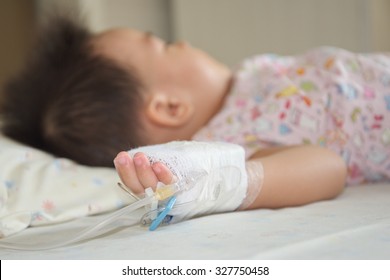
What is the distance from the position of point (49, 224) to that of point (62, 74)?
1.45 feet

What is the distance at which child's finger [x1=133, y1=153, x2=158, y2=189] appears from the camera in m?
0.66

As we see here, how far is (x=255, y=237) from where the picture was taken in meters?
0.62

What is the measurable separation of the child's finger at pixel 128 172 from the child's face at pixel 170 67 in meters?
0.52

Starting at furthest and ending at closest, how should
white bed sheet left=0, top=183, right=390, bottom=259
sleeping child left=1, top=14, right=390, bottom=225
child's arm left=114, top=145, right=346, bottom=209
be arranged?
1. sleeping child left=1, top=14, right=390, bottom=225
2. child's arm left=114, top=145, right=346, bottom=209
3. white bed sheet left=0, top=183, right=390, bottom=259

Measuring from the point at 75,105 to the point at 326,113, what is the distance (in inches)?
21.1

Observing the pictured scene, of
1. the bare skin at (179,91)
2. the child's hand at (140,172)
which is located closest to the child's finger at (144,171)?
the child's hand at (140,172)

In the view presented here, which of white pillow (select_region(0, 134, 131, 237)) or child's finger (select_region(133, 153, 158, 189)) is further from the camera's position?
white pillow (select_region(0, 134, 131, 237))

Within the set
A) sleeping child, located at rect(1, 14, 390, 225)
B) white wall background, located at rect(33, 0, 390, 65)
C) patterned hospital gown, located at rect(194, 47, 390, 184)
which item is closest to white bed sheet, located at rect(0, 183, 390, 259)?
sleeping child, located at rect(1, 14, 390, 225)

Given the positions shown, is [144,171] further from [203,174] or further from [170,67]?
[170,67]

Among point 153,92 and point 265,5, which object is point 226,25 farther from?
point 153,92

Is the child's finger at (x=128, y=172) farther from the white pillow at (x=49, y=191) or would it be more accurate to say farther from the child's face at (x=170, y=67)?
the child's face at (x=170, y=67)

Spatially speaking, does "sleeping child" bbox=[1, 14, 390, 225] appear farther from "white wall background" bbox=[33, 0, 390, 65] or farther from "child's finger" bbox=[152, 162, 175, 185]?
"white wall background" bbox=[33, 0, 390, 65]

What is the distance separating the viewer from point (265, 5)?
221 cm

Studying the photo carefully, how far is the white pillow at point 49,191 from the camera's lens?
0.85 metres
